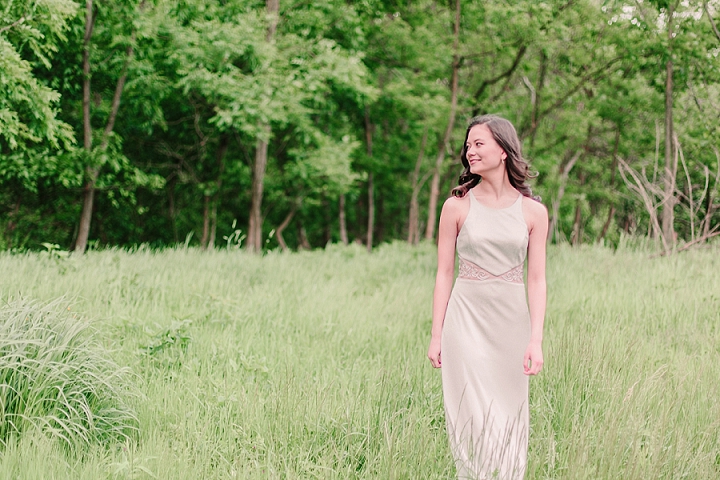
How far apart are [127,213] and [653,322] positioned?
1618 cm

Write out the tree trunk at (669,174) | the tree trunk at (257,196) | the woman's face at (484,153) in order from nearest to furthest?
the woman's face at (484,153), the tree trunk at (669,174), the tree trunk at (257,196)

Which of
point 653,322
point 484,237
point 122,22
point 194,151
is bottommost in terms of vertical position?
point 653,322

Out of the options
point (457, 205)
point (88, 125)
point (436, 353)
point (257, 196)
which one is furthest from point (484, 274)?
point (88, 125)

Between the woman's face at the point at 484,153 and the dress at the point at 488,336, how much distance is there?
238 millimetres

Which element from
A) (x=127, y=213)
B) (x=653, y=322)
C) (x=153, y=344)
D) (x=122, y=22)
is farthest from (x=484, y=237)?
(x=127, y=213)

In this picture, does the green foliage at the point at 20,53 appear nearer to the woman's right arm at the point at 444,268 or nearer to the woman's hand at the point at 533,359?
the woman's right arm at the point at 444,268

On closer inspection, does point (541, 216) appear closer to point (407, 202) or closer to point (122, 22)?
point (122, 22)

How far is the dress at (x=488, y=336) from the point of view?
2639 mm

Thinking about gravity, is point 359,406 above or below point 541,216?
below

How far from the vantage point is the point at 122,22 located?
1102 cm

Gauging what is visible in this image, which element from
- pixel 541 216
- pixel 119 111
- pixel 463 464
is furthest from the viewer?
pixel 119 111

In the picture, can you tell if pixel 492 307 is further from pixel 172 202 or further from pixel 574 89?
pixel 574 89

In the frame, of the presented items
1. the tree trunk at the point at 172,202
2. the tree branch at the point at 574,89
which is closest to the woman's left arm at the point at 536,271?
the tree trunk at the point at 172,202

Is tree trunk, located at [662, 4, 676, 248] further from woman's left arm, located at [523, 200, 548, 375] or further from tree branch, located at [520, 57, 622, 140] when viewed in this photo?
woman's left arm, located at [523, 200, 548, 375]
